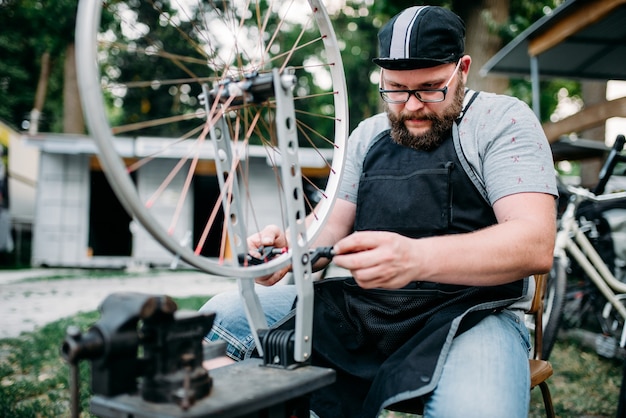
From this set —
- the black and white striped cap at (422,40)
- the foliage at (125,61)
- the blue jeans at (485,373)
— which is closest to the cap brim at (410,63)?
the black and white striped cap at (422,40)

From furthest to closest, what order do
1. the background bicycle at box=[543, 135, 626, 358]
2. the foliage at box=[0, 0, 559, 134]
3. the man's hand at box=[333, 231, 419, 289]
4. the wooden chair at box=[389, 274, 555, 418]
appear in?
the foliage at box=[0, 0, 559, 134] < the background bicycle at box=[543, 135, 626, 358] < the wooden chair at box=[389, 274, 555, 418] < the man's hand at box=[333, 231, 419, 289]

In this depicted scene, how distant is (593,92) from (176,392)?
9.89 m

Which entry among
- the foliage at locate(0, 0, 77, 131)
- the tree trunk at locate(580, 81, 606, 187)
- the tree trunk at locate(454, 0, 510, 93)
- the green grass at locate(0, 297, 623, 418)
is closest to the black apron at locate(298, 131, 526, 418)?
the green grass at locate(0, 297, 623, 418)

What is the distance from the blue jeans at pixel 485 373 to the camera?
1.24 metres

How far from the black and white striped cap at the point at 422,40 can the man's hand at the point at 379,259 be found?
638mm

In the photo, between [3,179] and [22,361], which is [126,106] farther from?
[22,361]

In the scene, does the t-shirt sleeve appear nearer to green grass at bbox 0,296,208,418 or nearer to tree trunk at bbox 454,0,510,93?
green grass at bbox 0,296,208,418

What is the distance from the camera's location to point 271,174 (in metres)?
13.6

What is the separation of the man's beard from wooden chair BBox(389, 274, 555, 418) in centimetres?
59

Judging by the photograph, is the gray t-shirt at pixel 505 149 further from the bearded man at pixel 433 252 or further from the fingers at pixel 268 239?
the fingers at pixel 268 239

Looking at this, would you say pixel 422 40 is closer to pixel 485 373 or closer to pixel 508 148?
pixel 508 148

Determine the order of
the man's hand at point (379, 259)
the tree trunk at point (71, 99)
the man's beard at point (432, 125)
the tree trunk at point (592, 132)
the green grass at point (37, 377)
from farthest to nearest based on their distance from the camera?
the tree trunk at point (71, 99) → the tree trunk at point (592, 132) → the green grass at point (37, 377) → the man's beard at point (432, 125) → the man's hand at point (379, 259)

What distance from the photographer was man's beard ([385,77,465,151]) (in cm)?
171

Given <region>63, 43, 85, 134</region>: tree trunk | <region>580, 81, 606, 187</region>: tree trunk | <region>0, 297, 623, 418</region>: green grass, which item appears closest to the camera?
<region>0, 297, 623, 418</region>: green grass
